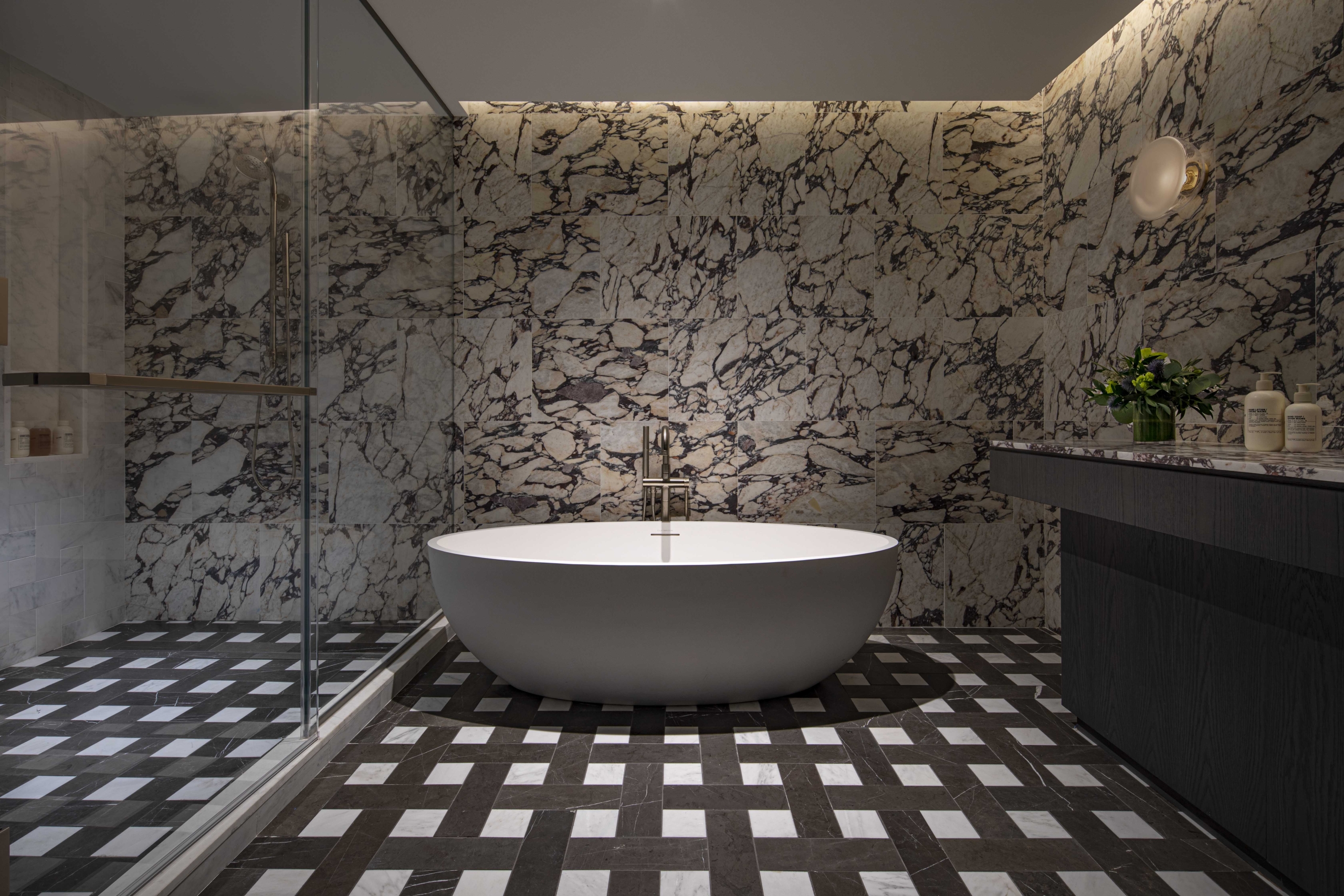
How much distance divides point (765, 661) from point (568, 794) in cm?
78

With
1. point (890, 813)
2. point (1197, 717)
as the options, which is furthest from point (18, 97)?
point (1197, 717)

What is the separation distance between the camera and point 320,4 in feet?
7.44

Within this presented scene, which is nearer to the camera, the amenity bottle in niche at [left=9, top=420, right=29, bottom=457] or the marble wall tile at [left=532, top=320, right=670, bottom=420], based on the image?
the amenity bottle in niche at [left=9, top=420, right=29, bottom=457]

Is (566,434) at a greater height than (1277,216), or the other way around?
(1277,216)

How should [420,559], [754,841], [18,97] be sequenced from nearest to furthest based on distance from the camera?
[18,97] → [754,841] → [420,559]

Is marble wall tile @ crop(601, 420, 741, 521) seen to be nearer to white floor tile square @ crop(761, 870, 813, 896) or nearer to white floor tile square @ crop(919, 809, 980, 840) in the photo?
white floor tile square @ crop(919, 809, 980, 840)

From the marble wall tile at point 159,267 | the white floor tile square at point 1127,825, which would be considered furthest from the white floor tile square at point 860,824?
A: the marble wall tile at point 159,267

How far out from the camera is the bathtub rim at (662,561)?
242cm

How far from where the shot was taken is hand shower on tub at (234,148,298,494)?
6.00ft

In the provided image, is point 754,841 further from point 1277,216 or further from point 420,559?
point 1277,216

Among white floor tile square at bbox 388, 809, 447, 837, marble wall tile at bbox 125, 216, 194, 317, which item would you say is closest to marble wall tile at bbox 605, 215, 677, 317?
marble wall tile at bbox 125, 216, 194, 317

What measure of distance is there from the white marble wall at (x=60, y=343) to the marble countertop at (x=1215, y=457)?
2024mm

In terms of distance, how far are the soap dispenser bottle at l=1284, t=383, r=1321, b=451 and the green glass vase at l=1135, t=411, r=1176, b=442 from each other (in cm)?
55

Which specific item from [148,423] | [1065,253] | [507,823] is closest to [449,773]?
[507,823]
